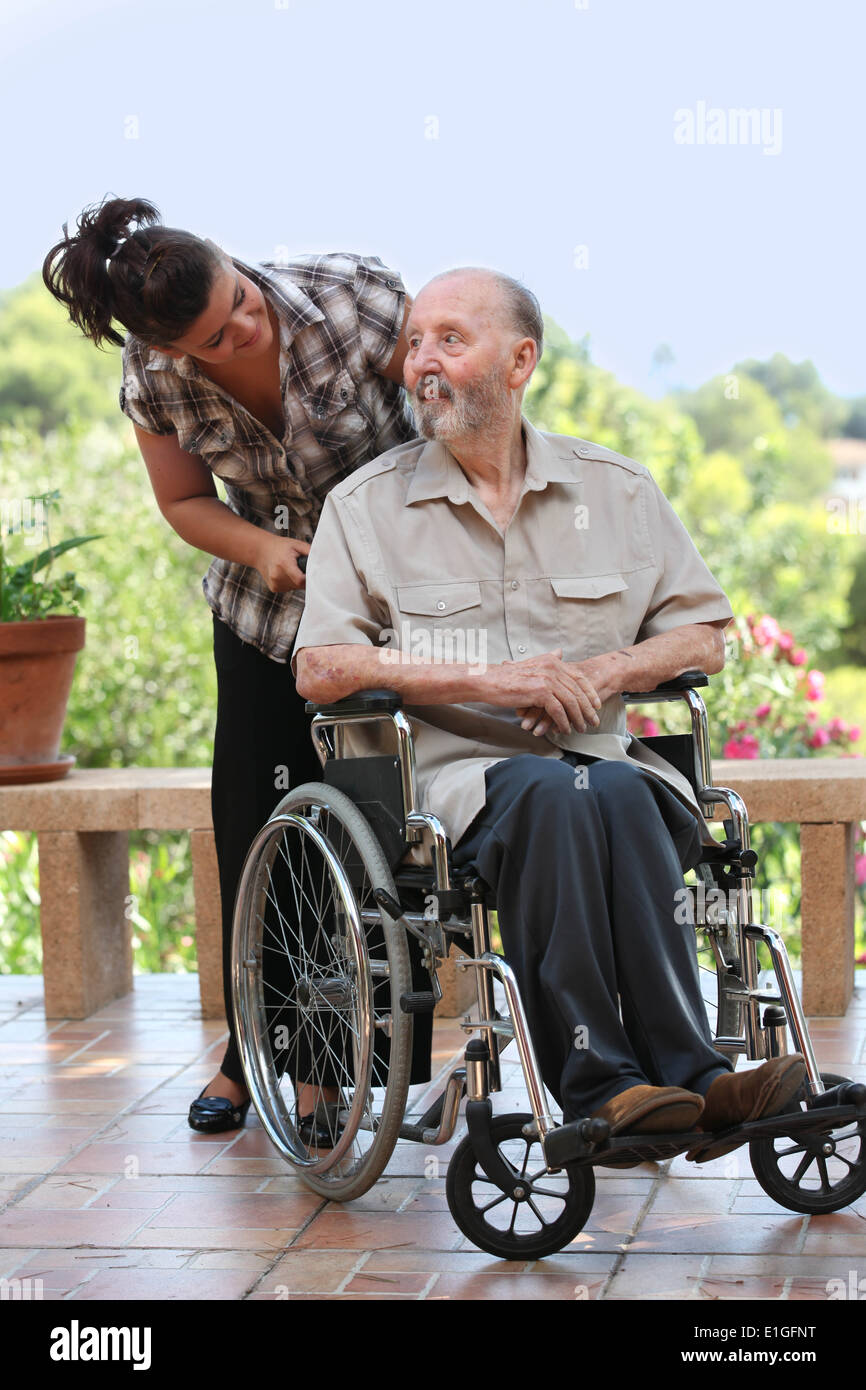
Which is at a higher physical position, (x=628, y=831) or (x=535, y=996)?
(x=628, y=831)

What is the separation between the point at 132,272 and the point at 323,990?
110 cm

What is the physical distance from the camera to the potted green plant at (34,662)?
11.9 feet

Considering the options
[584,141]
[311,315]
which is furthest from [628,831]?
[584,141]

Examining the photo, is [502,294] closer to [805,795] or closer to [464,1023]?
[464,1023]

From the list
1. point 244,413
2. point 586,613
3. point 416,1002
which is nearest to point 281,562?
point 244,413

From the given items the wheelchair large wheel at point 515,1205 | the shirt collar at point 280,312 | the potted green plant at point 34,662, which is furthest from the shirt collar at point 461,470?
the potted green plant at point 34,662

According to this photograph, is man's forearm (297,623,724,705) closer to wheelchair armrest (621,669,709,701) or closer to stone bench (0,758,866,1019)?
wheelchair armrest (621,669,709,701)

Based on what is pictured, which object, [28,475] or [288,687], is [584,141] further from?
[288,687]

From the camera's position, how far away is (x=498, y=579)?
8.01ft

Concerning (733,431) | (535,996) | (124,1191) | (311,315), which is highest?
(733,431)

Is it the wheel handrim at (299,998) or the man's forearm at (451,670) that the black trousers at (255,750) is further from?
the man's forearm at (451,670)

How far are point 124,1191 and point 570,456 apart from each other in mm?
1358

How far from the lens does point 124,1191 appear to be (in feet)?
8.17

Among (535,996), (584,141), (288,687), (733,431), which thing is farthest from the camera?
(733,431)
